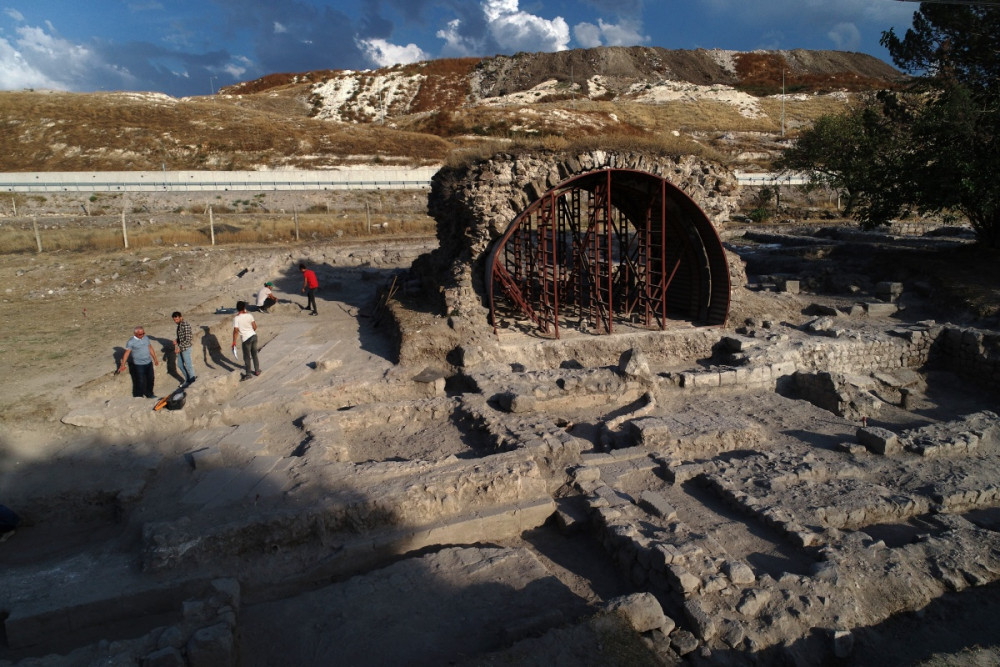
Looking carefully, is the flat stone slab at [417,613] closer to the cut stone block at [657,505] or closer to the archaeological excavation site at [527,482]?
the archaeological excavation site at [527,482]

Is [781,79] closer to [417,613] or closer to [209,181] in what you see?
[209,181]

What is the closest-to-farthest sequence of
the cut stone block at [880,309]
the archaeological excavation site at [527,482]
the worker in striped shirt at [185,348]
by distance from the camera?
the archaeological excavation site at [527,482]
the worker in striped shirt at [185,348]
the cut stone block at [880,309]

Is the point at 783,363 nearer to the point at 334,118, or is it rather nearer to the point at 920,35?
the point at 920,35

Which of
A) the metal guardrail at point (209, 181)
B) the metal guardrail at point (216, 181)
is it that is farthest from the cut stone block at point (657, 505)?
the metal guardrail at point (209, 181)

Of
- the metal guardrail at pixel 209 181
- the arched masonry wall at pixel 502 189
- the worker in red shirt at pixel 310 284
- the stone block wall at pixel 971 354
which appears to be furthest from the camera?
the metal guardrail at pixel 209 181

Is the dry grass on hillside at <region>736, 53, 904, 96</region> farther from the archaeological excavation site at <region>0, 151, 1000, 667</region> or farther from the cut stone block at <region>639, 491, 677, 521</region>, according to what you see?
the cut stone block at <region>639, 491, 677, 521</region>

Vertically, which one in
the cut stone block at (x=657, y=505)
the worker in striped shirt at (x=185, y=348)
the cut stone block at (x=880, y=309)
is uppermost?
the worker in striped shirt at (x=185, y=348)

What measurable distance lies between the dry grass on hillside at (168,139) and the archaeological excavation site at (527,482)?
31657mm

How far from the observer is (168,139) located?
43188mm

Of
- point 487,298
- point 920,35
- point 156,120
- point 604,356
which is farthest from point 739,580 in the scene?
point 156,120

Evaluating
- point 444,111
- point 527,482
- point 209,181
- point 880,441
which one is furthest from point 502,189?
point 444,111

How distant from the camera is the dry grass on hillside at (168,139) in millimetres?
39969

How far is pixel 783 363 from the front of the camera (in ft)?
37.7

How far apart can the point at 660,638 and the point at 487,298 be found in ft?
28.3
